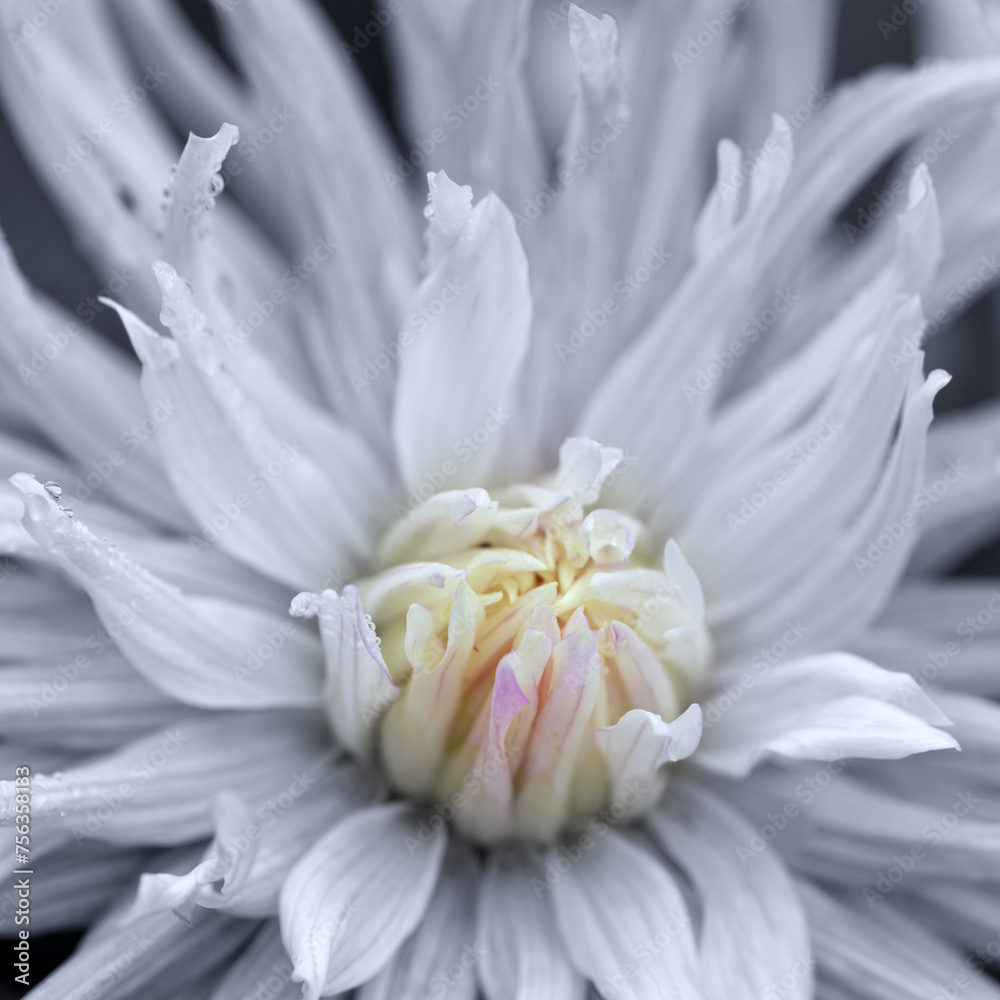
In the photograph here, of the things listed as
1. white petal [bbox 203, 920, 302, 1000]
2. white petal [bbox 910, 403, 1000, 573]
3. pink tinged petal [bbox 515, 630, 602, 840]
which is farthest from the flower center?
white petal [bbox 910, 403, 1000, 573]

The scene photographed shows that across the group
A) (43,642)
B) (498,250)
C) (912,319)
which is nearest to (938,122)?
(912,319)

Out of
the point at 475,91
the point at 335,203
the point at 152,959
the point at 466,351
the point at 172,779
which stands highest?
the point at 475,91

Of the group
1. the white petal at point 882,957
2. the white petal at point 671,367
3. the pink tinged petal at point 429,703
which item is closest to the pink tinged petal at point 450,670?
the pink tinged petal at point 429,703

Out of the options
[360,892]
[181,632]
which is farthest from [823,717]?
[181,632]

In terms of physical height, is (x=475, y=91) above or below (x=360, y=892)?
above

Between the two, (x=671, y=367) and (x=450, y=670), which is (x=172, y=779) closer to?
(x=450, y=670)

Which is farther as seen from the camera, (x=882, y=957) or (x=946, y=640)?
(x=946, y=640)

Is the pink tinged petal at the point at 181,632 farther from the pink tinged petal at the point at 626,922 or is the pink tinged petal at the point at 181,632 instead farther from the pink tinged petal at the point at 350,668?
the pink tinged petal at the point at 626,922

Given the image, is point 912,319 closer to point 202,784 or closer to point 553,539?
point 553,539
